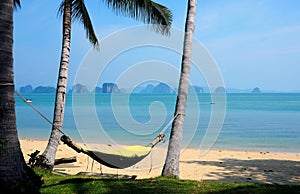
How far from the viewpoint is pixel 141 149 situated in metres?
4.77

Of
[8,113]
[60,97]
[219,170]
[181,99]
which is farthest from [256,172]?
[8,113]

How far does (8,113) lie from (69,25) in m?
2.82

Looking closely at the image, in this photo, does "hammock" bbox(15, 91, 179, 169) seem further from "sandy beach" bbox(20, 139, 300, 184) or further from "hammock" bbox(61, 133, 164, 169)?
"sandy beach" bbox(20, 139, 300, 184)

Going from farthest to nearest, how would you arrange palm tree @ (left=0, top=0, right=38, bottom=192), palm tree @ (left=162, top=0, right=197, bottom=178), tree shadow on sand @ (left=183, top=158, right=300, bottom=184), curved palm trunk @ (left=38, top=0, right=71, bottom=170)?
tree shadow on sand @ (left=183, top=158, right=300, bottom=184) → curved palm trunk @ (left=38, top=0, right=71, bottom=170) → palm tree @ (left=162, top=0, right=197, bottom=178) → palm tree @ (left=0, top=0, right=38, bottom=192)

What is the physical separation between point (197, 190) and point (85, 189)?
4.11ft

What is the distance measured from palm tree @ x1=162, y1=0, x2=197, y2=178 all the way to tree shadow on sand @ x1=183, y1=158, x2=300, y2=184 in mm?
1531

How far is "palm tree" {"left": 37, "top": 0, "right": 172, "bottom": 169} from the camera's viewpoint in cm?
562

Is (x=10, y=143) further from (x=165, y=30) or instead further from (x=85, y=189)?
(x=165, y=30)

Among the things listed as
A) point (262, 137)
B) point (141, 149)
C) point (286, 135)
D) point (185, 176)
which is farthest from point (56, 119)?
point (286, 135)

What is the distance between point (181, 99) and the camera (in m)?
5.07

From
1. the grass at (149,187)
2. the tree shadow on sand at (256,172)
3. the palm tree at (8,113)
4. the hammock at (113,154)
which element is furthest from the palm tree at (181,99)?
the palm tree at (8,113)

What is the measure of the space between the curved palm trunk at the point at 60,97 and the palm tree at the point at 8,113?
7.07ft

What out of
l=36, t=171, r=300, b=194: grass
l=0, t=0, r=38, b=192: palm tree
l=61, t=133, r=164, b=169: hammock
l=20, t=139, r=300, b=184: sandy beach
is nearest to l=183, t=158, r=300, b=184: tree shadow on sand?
l=20, t=139, r=300, b=184: sandy beach

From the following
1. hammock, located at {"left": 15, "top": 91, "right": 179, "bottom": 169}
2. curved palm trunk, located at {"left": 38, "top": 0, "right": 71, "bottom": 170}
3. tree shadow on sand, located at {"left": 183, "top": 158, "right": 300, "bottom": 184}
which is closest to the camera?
hammock, located at {"left": 15, "top": 91, "right": 179, "bottom": 169}
